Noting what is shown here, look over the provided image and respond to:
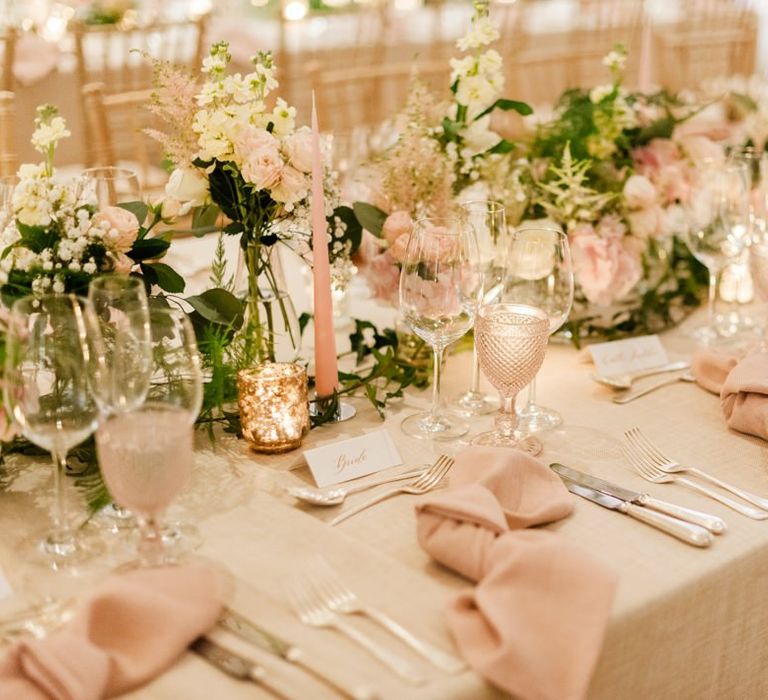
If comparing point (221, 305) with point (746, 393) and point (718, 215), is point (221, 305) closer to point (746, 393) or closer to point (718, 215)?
point (746, 393)

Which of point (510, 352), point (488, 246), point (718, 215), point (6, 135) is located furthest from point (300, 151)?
point (6, 135)

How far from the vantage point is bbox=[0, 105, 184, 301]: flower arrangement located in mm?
1179

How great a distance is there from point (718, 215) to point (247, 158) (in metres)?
0.83

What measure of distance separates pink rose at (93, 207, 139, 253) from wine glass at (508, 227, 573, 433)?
518 mm

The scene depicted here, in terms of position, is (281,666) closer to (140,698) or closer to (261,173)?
(140,698)

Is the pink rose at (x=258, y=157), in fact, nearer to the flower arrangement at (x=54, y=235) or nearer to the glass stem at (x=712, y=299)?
the flower arrangement at (x=54, y=235)

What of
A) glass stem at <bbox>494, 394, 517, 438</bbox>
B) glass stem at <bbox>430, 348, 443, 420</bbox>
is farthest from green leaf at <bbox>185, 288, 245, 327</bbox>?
glass stem at <bbox>494, 394, 517, 438</bbox>

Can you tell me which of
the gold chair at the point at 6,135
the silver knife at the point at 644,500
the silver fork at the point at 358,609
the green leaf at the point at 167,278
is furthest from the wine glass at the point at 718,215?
the gold chair at the point at 6,135

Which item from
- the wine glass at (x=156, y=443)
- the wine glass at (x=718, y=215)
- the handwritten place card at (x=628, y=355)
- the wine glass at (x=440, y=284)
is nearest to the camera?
the wine glass at (x=156, y=443)

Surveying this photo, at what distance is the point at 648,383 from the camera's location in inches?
60.9

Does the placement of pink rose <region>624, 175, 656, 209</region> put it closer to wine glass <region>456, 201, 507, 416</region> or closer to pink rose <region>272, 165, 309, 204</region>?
wine glass <region>456, 201, 507, 416</region>

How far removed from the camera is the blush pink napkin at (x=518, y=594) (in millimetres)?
855

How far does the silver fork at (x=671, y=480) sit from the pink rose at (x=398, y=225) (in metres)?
0.45

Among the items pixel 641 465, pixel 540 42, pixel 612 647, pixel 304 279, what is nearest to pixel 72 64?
pixel 304 279
